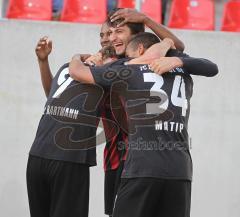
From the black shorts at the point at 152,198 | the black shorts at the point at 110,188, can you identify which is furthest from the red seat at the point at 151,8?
the black shorts at the point at 152,198

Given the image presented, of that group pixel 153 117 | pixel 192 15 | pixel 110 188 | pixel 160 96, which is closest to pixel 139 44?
pixel 160 96

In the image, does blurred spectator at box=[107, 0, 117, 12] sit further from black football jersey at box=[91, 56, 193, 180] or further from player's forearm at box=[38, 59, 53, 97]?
black football jersey at box=[91, 56, 193, 180]

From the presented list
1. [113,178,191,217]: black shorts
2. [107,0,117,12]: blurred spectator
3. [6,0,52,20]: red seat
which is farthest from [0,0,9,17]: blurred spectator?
[113,178,191,217]: black shorts

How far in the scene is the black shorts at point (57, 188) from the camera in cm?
432

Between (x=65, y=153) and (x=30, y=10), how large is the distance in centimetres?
307

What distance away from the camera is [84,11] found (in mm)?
7191

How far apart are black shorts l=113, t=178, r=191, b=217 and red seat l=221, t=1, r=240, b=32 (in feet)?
13.1

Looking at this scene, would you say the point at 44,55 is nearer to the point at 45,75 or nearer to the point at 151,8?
the point at 45,75

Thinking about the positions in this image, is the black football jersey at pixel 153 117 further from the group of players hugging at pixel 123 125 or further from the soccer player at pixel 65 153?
the soccer player at pixel 65 153

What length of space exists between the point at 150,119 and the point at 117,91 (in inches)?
12.2

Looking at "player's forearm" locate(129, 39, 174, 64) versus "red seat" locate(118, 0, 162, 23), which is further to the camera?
"red seat" locate(118, 0, 162, 23)

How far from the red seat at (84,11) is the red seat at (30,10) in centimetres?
21

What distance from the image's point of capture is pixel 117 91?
4.04 meters

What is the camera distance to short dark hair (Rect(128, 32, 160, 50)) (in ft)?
13.9
